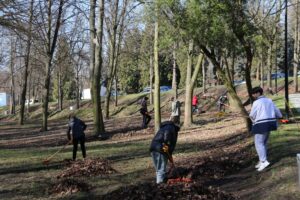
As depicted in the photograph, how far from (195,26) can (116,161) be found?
511 centimetres

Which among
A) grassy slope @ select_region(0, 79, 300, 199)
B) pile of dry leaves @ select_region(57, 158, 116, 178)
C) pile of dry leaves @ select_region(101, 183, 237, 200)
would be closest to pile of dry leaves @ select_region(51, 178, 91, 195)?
grassy slope @ select_region(0, 79, 300, 199)

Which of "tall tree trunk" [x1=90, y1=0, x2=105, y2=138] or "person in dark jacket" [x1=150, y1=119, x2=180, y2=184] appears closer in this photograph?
"person in dark jacket" [x1=150, y1=119, x2=180, y2=184]

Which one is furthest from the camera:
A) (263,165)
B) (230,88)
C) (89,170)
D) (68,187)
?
(230,88)

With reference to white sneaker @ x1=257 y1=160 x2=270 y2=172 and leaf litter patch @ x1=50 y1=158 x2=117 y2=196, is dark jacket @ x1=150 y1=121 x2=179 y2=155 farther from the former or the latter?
leaf litter patch @ x1=50 y1=158 x2=117 y2=196

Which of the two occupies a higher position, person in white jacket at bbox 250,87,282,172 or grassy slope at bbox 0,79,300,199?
person in white jacket at bbox 250,87,282,172

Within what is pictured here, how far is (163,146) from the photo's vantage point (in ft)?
33.5

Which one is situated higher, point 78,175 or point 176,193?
point 176,193

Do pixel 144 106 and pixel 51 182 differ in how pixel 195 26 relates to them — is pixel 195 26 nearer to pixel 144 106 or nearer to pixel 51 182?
pixel 51 182

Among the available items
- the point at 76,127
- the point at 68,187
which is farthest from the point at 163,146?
the point at 76,127

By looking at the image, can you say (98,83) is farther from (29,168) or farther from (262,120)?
(262,120)

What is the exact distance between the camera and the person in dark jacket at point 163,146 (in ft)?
33.5

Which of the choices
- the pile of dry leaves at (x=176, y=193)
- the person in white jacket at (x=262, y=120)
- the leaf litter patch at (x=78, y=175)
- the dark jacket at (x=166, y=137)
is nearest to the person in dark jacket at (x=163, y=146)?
the dark jacket at (x=166, y=137)

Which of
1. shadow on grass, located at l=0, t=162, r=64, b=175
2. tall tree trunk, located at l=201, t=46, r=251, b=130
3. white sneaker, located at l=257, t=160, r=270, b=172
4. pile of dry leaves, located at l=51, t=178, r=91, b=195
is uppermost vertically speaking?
tall tree trunk, located at l=201, t=46, r=251, b=130

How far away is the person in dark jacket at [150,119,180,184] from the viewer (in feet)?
33.5
